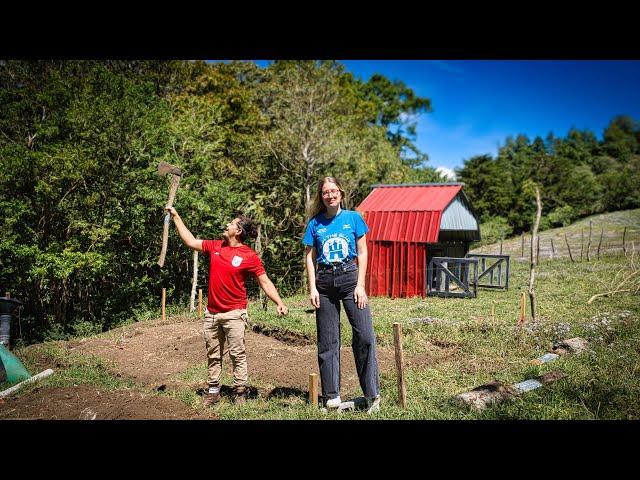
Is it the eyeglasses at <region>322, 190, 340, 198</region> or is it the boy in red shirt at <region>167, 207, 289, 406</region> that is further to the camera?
the boy in red shirt at <region>167, 207, 289, 406</region>

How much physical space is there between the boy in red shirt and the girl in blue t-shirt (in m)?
0.40

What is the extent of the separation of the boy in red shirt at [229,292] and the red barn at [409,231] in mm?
7501

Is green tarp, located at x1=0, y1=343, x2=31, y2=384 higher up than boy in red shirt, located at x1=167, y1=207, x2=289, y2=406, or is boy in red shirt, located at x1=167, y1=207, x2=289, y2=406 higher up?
boy in red shirt, located at x1=167, y1=207, x2=289, y2=406

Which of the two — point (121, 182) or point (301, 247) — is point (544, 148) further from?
point (121, 182)

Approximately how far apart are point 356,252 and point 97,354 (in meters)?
3.86

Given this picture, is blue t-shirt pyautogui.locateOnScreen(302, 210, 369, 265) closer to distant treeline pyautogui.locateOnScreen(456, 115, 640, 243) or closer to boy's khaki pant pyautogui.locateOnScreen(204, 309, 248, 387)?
boy's khaki pant pyautogui.locateOnScreen(204, 309, 248, 387)

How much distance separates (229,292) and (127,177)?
301 inches

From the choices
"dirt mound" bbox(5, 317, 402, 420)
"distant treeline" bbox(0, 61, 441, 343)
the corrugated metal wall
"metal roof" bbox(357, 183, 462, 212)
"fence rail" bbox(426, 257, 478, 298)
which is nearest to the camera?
"dirt mound" bbox(5, 317, 402, 420)

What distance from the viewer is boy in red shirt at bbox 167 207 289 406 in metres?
3.45

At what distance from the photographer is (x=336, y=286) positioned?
3197mm

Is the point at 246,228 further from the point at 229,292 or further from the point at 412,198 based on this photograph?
the point at 412,198

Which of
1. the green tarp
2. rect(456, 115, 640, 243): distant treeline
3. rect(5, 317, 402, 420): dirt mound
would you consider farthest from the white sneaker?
rect(456, 115, 640, 243): distant treeline

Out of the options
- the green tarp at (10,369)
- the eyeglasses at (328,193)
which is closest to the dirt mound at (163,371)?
→ the green tarp at (10,369)
